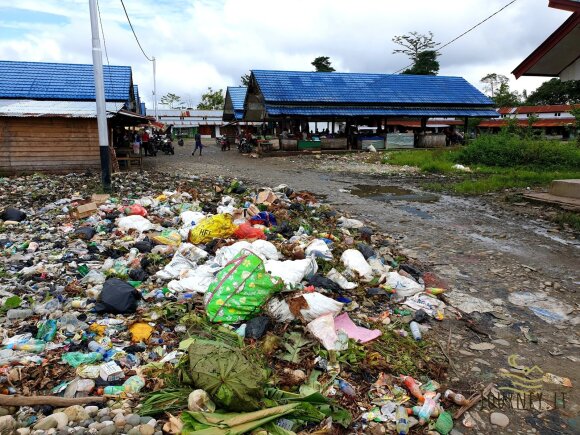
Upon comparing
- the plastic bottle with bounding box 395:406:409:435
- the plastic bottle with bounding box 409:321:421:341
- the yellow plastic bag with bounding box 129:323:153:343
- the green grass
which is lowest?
the plastic bottle with bounding box 395:406:409:435

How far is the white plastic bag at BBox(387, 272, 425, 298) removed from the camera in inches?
169

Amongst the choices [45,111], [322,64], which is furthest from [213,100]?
[45,111]

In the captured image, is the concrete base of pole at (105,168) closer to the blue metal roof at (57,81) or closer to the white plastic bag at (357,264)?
the white plastic bag at (357,264)

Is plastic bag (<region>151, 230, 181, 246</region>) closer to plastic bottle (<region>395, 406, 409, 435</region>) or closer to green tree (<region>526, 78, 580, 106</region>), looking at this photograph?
plastic bottle (<region>395, 406, 409, 435</region>)

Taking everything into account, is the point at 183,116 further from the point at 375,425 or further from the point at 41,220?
the point at 375,425

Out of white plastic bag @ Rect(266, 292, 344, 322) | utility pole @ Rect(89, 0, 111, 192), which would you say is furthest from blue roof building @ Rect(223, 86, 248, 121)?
white plastic bag @ Rect(266, 292, 344, 322)

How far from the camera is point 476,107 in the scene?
2545 centimetres

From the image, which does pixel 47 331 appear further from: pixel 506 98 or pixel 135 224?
pixel 506 98

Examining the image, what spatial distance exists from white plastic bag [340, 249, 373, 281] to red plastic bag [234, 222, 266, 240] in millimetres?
1207

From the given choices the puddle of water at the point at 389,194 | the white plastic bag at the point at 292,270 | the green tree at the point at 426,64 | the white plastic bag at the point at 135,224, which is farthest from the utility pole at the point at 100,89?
the green tree at the point at 426,64

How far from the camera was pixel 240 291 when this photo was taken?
3555 mm

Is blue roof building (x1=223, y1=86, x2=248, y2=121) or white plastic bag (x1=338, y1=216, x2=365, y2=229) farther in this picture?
blue roof building (x1=223, y1=86, x2=248, y2=121)

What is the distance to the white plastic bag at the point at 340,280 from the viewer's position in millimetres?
4301

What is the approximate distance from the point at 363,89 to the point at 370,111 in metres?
2.09
